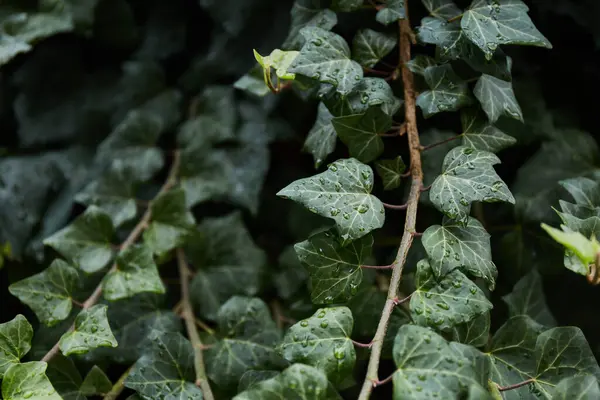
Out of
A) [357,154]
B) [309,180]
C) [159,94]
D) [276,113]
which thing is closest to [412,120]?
[357,154]

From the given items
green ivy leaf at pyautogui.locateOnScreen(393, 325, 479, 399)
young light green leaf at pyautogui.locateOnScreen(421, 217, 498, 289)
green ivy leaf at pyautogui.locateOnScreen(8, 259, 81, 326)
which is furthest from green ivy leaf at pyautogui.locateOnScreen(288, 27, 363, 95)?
green ivy leaf at pyautogui.locateOnScreen(8, 259, 81, 326)

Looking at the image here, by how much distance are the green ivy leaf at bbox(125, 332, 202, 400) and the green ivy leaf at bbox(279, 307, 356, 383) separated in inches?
7.5

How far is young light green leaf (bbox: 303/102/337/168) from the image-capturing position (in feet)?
2.70

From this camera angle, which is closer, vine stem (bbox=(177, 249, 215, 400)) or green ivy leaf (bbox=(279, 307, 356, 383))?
green ivy leaf (bbox=(279, 307, 356, 383))

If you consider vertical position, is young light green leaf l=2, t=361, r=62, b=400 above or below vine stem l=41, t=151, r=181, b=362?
above

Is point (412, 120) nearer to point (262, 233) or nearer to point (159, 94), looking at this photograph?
point (262, 233)

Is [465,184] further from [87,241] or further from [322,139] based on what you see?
[87,241]

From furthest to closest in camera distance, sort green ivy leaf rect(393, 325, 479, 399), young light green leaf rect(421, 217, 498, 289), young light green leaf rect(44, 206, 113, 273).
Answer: young light green leaf rect(44, 206, 113, 273), young light green leaf rect(421, 217, 498, 289), green ivy leaf rect(393, 325, 479, 399)

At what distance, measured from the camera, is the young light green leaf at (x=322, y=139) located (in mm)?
823

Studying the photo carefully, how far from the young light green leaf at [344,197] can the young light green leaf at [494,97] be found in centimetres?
20

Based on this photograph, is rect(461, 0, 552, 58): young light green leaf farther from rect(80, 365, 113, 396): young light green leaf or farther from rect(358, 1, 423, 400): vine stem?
rect(80, 365, 113, 396): young light green leaf

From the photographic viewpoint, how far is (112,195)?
1.04 meters

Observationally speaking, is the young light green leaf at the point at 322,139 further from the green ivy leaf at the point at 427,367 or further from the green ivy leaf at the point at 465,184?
the green ivy leaf at the point at 427,367

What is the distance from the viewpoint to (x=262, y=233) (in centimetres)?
123
